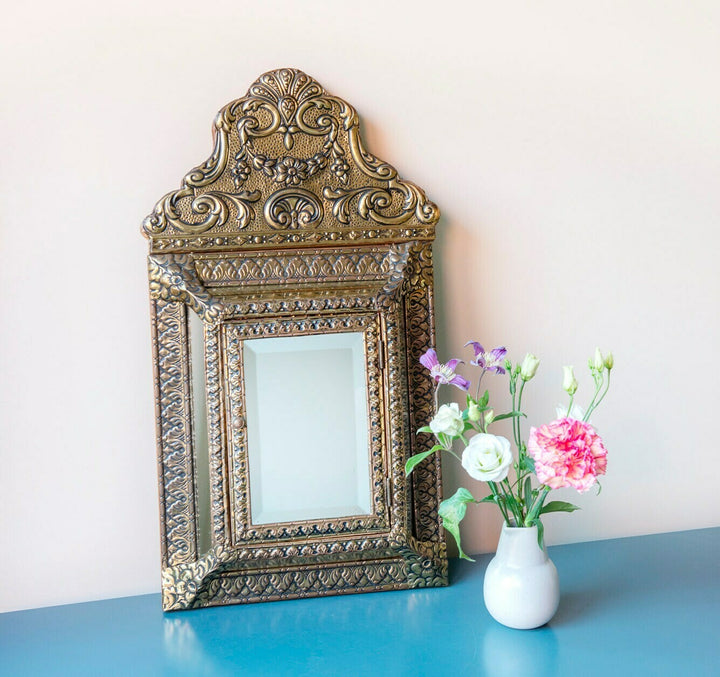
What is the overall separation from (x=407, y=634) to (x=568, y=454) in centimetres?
35

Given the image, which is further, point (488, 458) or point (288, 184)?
point (288, 184)

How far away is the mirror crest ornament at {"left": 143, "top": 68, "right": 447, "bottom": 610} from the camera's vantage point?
3.88ft

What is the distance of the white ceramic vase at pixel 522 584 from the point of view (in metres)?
1.08

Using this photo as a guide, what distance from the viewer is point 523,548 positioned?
1093 millimetres

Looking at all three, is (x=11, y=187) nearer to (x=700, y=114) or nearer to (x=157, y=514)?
(x=157, y=514)

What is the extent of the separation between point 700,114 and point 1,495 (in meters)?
1.40

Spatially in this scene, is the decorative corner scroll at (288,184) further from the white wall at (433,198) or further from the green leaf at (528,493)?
the green leaf at (528,493)

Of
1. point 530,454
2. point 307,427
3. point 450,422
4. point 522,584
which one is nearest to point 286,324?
point 307,427

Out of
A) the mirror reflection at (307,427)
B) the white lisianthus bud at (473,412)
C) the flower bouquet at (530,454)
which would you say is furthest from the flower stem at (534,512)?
the mirror reflection at (307,427)

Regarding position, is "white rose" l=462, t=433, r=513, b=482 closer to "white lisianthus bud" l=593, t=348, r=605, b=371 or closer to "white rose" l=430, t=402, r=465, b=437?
"white rose" l=430, t=402, r=465, b=437

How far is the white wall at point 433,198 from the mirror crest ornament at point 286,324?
7 centimetres

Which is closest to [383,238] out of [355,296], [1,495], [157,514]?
[355,296]

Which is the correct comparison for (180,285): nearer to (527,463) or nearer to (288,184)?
(288,184)

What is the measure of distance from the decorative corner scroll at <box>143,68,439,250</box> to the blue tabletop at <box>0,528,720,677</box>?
1.91ft
